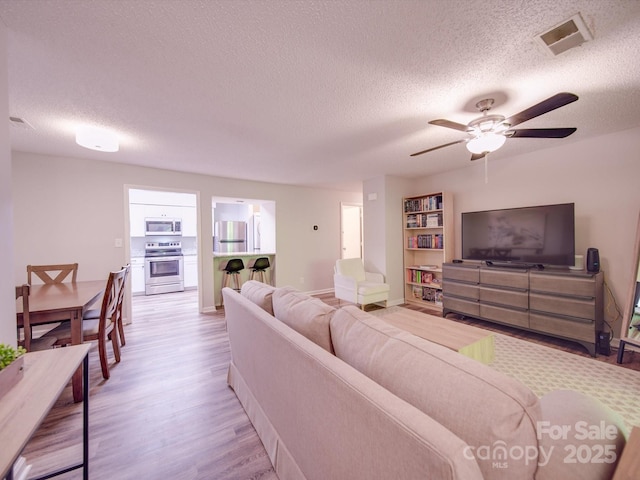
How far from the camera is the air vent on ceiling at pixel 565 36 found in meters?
1.34

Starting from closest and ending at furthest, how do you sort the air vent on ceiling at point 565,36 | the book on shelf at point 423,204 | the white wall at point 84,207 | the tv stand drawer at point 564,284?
the air vent on ceiling at point 565,36, the tv stand drawer at point 564,284, the white wall at point 84,207, the book on shelf at point 423,204

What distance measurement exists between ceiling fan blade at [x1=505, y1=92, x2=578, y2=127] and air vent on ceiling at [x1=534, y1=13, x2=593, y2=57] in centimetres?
27

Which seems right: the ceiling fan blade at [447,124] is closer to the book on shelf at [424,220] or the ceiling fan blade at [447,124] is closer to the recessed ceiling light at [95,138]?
the book on shelf at [424,220]

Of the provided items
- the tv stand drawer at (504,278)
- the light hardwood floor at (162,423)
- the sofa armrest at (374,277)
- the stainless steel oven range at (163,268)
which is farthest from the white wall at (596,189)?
the stainless steel oven range at (163,268)

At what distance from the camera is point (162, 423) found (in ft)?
5.71

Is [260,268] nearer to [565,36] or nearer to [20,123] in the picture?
[20,123]

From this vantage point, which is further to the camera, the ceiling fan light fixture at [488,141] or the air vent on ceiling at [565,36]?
the ceiling fan light fixture at [488,141]

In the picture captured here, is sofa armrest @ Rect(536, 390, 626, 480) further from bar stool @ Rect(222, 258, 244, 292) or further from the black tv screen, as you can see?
bar stool @ Rect(222, 258, 244, 292)

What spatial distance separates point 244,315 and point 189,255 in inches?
Result: 207

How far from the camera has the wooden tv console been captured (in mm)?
2672

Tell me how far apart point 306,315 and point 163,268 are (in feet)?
18.4

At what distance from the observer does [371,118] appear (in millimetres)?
2396

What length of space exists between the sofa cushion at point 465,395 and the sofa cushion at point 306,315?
0.87 feet

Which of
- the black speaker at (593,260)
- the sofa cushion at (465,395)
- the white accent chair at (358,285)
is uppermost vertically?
the black speaker at (593,260)
